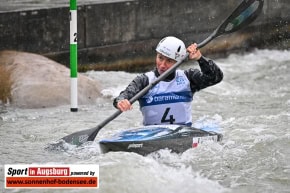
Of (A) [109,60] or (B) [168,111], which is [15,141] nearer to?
(B) [168,111]

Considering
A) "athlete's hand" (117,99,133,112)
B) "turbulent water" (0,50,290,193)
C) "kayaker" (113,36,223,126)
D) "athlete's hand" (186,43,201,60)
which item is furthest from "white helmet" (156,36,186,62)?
"turbulent water" (0,50,290,193)

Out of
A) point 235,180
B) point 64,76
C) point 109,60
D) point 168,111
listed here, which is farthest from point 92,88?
point 235,180

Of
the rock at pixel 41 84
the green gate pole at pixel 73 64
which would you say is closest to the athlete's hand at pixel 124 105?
the green gate pole at pixel 73 64

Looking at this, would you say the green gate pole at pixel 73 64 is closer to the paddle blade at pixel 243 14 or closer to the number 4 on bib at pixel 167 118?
the paddle blade at pixel 243 14

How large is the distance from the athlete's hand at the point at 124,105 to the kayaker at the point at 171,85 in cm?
31

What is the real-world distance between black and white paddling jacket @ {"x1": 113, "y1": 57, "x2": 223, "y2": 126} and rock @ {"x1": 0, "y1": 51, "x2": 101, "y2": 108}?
9.70 ft

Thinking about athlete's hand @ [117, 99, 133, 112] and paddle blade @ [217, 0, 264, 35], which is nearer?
athlete's hand @ [117, 99, 133, 112]

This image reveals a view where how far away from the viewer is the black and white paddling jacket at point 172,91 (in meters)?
8.00

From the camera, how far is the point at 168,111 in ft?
26.5

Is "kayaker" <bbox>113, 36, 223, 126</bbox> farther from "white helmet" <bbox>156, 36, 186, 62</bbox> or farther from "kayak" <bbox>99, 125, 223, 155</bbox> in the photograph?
"kayak" <bbox>99, 125, 223, 155</bbox>

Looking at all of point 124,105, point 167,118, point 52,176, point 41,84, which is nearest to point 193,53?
point 167,118

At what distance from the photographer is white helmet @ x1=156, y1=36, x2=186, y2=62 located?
7926mm

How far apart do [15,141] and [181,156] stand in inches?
85.3

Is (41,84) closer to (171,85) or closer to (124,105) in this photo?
(171,85)
